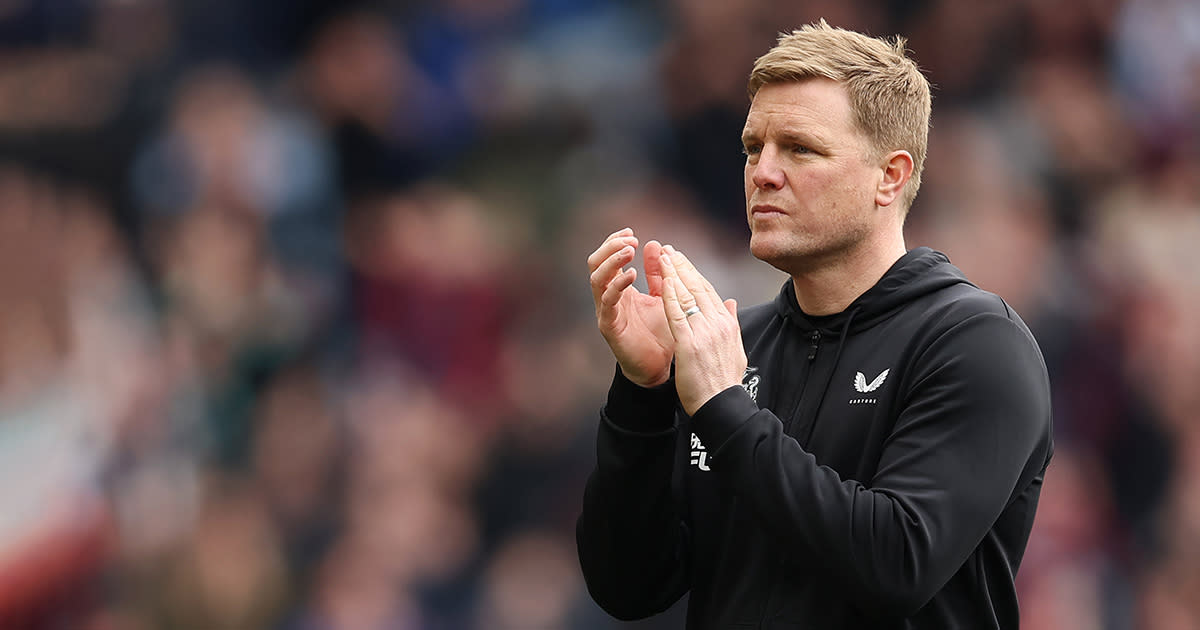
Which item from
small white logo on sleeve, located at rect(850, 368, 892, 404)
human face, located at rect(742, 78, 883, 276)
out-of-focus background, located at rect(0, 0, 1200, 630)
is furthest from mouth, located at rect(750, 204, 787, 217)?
out-of-focus background, located at rect(0, 0, 1200, 630)

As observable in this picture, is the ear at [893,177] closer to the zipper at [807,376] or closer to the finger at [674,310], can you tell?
the zipper at [807,376]

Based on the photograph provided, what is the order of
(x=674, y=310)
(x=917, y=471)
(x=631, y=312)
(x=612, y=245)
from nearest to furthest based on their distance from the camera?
(x=917, y=471) → (x=674, y=310) → (x=612, y=245) → (x=631, y=312)

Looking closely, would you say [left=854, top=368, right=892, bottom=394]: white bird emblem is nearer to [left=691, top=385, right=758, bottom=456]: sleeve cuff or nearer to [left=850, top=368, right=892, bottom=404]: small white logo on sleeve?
[left=850, top=368, right=892, bottom=404]: small white logo on sleeve

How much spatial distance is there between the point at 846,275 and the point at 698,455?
430 millimetres

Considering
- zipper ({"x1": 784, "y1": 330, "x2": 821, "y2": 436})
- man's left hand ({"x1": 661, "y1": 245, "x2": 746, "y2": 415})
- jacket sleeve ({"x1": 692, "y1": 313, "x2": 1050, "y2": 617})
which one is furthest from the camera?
zipper ({"x1": 784, "y1": 330, "x2": 821, "y2": 436})

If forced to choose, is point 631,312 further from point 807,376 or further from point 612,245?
point 807,376

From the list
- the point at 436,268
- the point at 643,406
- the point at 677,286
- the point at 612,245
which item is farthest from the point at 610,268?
the point at 436,268

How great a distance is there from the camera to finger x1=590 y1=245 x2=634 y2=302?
2.37 meters

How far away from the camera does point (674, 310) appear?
2244 millimetres

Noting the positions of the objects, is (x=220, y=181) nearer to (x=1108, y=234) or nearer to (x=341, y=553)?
(x=341, y=553)

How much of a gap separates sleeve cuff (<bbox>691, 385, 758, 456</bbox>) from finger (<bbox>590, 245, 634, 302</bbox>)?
335 mm

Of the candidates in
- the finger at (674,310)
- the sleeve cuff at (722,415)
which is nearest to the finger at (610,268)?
the finger at (674,310)

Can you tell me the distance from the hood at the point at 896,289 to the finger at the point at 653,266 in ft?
0.94

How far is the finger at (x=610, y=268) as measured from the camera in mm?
2365
